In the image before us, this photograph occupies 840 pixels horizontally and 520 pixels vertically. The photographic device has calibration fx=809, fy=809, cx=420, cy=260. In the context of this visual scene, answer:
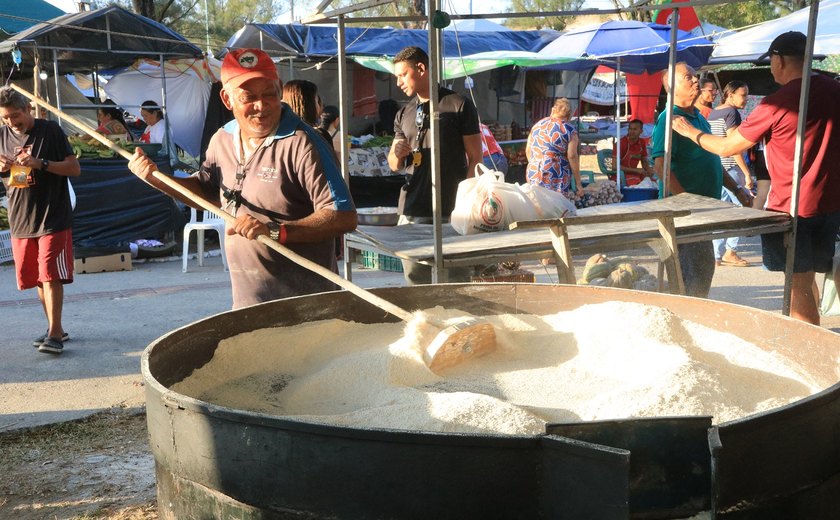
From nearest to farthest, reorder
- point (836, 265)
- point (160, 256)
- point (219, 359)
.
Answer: point (219, 359)
point (836, 265)
point (160, 256)

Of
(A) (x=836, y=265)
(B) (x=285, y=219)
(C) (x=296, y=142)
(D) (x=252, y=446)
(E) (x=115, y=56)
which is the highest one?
(E) (x=115, y=56)

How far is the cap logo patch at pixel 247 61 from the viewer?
278cm

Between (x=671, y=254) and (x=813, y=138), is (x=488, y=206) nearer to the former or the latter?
(x=671, y=254)

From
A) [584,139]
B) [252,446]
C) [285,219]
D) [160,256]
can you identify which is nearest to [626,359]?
[252,446]

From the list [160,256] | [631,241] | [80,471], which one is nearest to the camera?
[80,471]

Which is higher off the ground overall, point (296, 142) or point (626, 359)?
point (296, 142)

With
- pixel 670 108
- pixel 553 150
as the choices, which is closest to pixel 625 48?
pixel 553 150

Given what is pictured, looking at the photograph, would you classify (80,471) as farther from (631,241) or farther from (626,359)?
(631,241)

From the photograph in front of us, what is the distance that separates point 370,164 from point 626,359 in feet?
31.0

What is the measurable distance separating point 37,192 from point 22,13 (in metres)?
9.13

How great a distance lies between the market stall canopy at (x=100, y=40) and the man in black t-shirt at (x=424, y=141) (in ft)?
20.4

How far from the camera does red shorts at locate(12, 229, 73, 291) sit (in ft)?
17.5

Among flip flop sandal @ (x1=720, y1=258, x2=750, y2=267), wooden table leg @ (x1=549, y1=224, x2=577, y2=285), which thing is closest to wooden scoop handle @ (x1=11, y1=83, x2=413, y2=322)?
wooden table leg @ (x1=549, y1=224, x2=577, y2=285)

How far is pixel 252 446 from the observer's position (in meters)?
1.47
